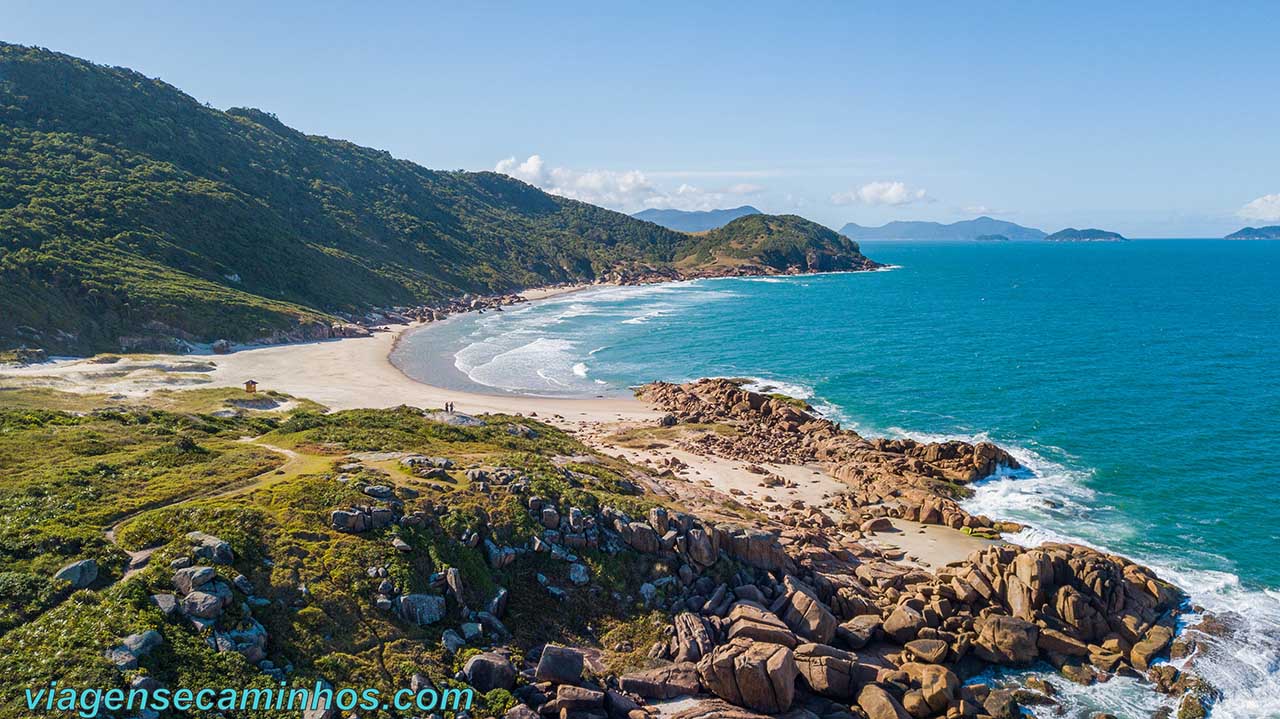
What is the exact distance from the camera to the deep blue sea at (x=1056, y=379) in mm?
37281

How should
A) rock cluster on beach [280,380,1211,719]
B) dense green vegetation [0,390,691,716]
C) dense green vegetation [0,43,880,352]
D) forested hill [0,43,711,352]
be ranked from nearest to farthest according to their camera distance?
dense green vegetation [0,390,691,716] → rock cluster on beach [280,380,1211,719] → dense green vegetation [0,43,880,352] → forested hill [0,43,711,352]

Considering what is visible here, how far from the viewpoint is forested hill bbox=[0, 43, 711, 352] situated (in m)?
77.9

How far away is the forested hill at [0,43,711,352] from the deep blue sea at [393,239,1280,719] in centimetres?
2305

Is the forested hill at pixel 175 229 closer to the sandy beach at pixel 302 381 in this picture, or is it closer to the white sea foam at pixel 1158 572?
the sandy beach at pixel 302 381

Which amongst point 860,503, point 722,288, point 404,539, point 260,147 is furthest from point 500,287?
point 404,539

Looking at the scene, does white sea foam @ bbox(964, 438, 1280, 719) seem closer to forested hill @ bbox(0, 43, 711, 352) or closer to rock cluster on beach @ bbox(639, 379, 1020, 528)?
rock cluster on beach @ bbox(639, 379, 1020, 528)

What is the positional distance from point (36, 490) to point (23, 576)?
6994mm

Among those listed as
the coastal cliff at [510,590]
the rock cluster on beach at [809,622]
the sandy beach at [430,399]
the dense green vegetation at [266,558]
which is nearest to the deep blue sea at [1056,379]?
the rock cluster on beach at [809,622]

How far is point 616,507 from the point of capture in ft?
101

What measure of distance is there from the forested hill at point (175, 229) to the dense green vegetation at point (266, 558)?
168 feet

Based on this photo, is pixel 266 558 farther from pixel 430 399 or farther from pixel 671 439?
pixel 430 399

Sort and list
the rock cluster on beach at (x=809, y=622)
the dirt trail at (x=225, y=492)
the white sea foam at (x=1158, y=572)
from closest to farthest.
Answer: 1. the dirt trail at (x=225, y=492)
2. the rock cluster on beach at (x=809, y=622)
3. the white sea foam at (x=1158, y=572)

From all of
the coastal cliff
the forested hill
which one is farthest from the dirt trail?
the forested hill

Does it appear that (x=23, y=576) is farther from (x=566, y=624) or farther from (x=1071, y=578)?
(x=1071, y=578)
